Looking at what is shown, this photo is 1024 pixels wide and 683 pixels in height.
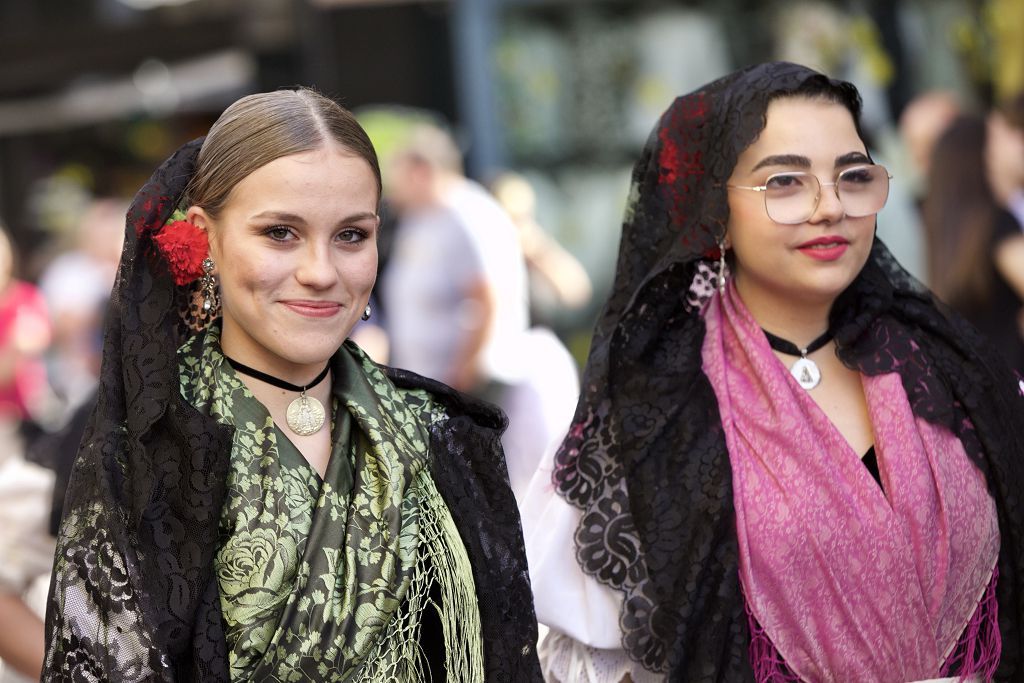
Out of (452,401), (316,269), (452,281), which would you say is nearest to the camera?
(316,269)

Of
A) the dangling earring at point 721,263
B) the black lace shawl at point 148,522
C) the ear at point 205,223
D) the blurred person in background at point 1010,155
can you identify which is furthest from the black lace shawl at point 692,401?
the blurred person in background at point 1010,155

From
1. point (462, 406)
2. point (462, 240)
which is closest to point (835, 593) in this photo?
point (462, 406)

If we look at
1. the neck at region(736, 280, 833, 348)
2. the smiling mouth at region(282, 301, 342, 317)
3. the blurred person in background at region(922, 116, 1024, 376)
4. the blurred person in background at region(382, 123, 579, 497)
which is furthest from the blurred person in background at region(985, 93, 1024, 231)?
the smiling mouth at region(282, 301, 342, 317)

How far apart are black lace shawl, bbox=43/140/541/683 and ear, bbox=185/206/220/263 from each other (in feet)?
0.17

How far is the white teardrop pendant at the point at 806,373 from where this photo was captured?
346 cm

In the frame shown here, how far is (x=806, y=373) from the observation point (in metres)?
3.47

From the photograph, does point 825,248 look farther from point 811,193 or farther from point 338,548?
point 338,548

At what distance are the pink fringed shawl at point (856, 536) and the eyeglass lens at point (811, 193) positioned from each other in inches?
13.8

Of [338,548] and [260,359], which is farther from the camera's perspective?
[260,359]

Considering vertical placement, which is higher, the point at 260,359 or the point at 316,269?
the point at 316,269

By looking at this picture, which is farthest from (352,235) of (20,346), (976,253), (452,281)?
(20,346)

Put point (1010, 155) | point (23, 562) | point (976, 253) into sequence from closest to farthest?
point (23, 562)
point (976, 253)
point (1010, 155)

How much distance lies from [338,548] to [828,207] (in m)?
1.33

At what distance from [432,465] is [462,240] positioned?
4.77 meters
